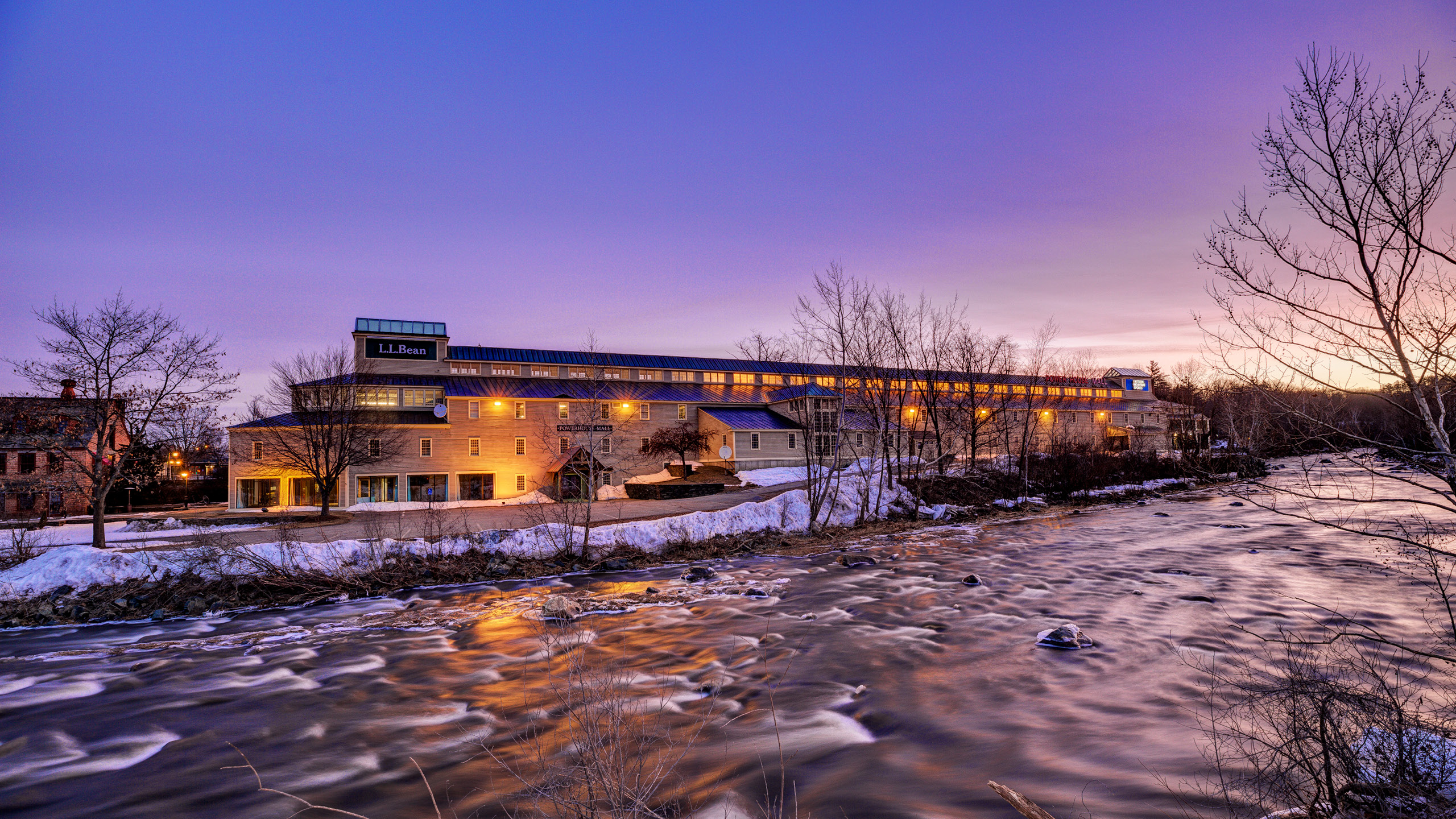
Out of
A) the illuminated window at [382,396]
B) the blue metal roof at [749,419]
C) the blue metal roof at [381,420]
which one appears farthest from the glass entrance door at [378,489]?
the blue metal roof at [749,419]

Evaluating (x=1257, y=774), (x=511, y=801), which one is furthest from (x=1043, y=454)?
(x=511, y=801)

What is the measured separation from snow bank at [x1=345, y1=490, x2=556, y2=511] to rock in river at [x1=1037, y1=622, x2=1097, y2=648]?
3044cm

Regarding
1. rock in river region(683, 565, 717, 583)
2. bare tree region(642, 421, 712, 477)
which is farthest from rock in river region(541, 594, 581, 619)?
bare tree region(642, 421, 712, 477)

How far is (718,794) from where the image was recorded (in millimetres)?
7371

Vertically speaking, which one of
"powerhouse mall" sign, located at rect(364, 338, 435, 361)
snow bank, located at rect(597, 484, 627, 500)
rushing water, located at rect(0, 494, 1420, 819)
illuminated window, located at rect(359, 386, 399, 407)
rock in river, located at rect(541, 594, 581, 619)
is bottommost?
rushing water, located at rect(0, 494, 1420, 819)

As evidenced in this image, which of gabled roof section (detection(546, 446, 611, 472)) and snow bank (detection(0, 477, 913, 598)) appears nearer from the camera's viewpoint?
snow bank (detection(0, 477, 913, 598))

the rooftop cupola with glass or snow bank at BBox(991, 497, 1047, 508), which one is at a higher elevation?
the rooftop cupola with glass

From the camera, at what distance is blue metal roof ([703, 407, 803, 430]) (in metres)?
52.5

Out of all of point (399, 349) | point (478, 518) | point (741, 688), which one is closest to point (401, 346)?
point (399, 349)

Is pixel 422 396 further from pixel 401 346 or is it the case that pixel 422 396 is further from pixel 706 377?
pixel 706 377

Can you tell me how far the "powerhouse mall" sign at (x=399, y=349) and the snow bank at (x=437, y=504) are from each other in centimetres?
1213

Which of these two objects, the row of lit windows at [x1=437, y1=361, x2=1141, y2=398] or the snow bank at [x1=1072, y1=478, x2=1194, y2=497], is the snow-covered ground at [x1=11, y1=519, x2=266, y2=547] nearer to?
the row of lit windows at [x1=437, y1=361, x2=1141, y2=398]

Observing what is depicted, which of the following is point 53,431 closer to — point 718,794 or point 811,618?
point 811,618

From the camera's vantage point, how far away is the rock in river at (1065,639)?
12242 millimetres
